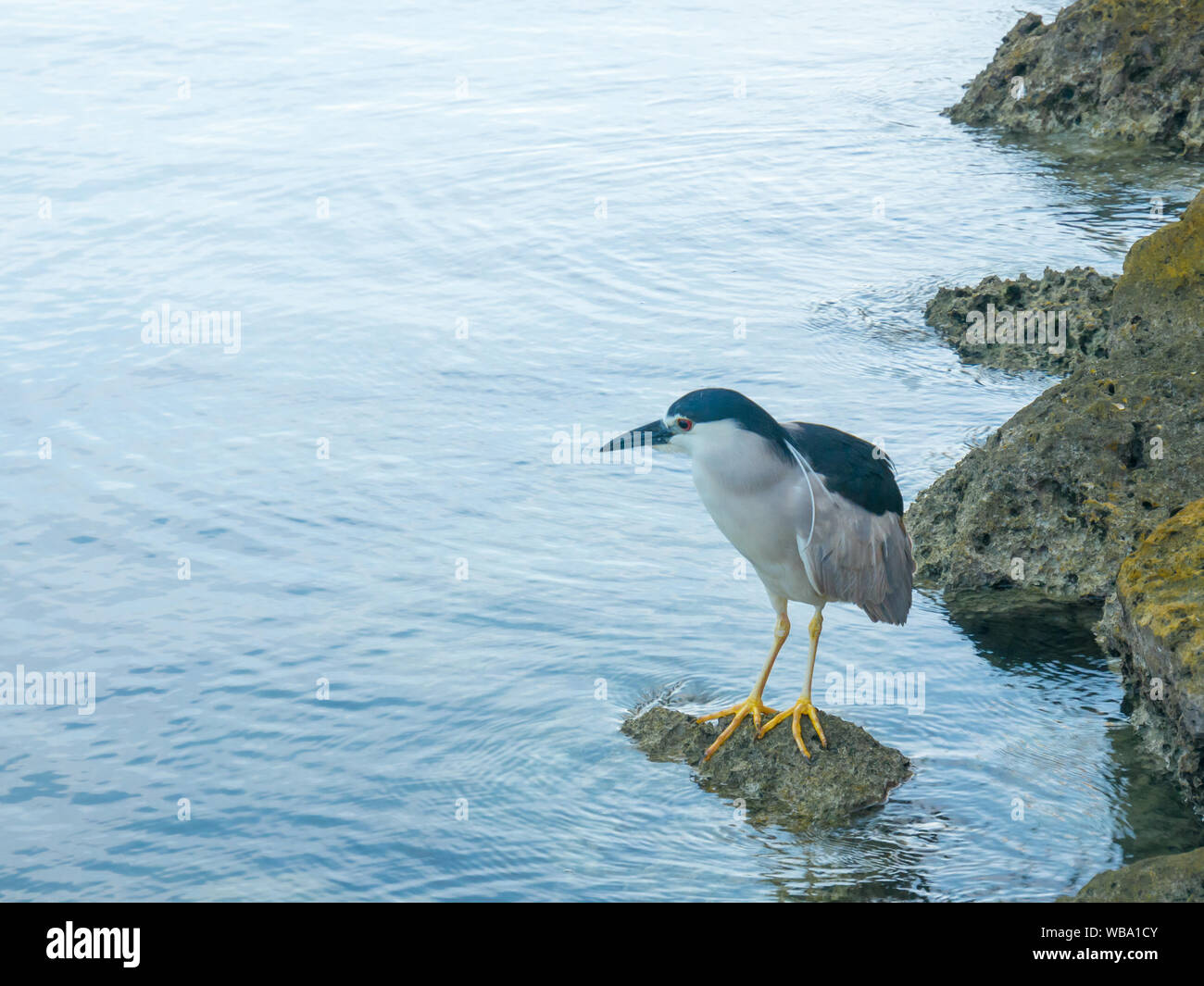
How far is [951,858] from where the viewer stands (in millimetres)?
5691

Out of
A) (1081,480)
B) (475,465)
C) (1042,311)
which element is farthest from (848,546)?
(1042,311)

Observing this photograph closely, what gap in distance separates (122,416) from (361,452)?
2035mm

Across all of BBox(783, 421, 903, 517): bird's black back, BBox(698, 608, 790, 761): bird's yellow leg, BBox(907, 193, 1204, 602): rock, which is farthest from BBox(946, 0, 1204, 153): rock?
BBox(698, 608, 790, 761): bird's yellow leg

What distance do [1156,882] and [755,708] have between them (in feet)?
6.30

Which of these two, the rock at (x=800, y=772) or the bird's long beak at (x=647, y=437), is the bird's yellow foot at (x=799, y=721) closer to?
the rock at (x=800, y=772)

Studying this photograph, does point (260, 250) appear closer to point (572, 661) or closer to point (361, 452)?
point (361, 452)

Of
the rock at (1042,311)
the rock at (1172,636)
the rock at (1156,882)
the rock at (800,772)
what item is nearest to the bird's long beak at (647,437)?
the rock at (800,772)

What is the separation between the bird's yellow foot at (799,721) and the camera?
233 inches

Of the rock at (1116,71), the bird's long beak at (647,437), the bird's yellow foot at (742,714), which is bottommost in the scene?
the bird's yellow foot at (742,714)

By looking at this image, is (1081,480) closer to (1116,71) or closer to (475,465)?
(475,465)

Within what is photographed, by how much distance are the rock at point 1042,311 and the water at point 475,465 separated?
23 centimetres

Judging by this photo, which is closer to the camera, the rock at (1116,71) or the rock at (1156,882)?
the rock at (1156,882)

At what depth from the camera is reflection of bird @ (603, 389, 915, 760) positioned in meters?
5.48

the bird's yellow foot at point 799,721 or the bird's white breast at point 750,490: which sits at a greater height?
the bird's white breast at point 750,490
